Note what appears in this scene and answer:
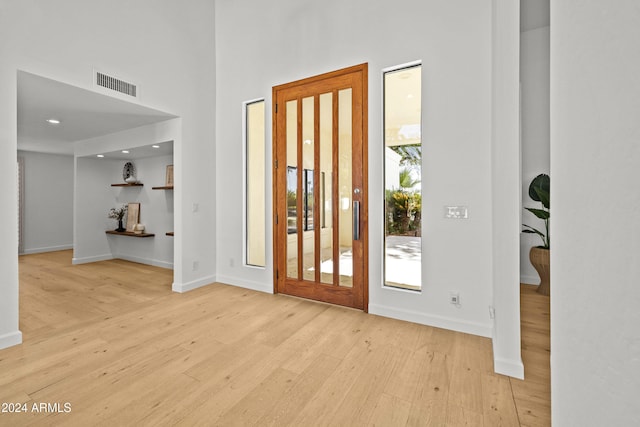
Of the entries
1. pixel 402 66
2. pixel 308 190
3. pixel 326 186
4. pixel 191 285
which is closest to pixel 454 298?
pixel 326 186

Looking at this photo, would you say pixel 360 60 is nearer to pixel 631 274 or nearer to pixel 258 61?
pixel 258 61

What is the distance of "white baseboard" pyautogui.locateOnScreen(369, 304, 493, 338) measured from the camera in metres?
2.58

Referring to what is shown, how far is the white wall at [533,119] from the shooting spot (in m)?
3.79

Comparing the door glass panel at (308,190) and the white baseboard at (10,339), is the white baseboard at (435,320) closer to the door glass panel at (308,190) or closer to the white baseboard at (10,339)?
the door glass panel at (308,190)

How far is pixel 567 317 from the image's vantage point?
36 centimetres

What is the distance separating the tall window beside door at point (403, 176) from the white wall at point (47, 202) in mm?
7780

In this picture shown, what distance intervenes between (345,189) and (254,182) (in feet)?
4.50

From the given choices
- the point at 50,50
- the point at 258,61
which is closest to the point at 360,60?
the point at 258,61

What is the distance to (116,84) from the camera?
3.09 m

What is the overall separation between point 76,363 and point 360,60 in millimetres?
3537

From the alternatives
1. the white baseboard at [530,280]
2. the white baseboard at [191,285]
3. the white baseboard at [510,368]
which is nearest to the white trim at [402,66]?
the white baseboard at [510,368]

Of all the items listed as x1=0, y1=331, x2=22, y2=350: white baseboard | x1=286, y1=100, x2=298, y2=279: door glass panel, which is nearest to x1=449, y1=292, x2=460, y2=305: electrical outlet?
x1=286, y1=100, x2=298, y2=279: door glass panel

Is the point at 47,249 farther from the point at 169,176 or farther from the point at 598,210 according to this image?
the point at 598,210

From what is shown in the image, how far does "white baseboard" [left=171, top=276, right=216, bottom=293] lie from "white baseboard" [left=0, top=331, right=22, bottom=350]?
1.50 meters
